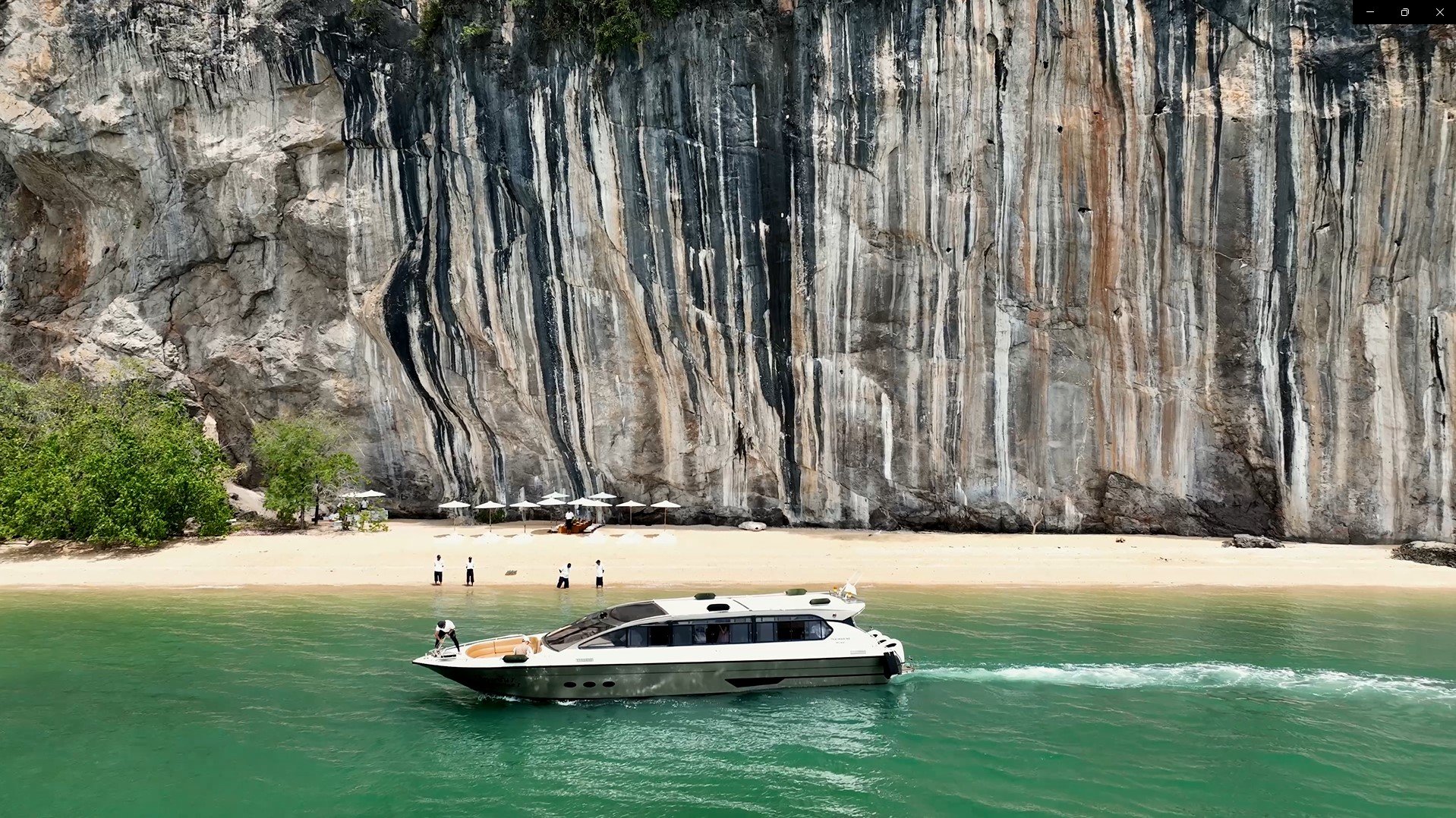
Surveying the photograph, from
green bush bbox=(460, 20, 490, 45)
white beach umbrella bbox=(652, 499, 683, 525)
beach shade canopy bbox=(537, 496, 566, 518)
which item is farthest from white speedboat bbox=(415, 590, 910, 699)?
green bush bbox=(460, 20, 490, 45)

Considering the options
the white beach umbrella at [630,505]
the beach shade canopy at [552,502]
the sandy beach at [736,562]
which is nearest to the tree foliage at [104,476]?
the sandy beach at [736,562]

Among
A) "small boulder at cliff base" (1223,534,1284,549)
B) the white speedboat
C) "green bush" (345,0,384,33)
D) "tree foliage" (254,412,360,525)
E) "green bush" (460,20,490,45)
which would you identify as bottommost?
the white speedboat

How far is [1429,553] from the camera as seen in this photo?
87.9ft

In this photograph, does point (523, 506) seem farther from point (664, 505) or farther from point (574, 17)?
point (574, 17)

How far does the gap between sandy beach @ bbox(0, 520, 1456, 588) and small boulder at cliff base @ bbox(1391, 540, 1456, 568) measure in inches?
15.9

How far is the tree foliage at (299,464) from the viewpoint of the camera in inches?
1299

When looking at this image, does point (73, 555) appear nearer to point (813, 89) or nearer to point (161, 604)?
point (161, 604)

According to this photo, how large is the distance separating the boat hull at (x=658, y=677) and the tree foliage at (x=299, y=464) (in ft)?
68.7

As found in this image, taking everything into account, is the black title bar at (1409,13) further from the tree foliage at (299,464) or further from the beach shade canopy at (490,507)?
the tree foliage at (299,464)

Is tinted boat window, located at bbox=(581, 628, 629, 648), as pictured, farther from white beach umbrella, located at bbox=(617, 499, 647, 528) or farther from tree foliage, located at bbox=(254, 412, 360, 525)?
tree foliage, located at bbox=(254, 412, 360, 525)

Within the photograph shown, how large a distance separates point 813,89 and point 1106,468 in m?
15.7

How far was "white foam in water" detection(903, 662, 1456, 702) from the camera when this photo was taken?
48.9 ft

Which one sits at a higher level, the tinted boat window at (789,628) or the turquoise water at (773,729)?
the tinted boat window at (789,628)

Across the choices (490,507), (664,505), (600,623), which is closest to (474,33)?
(490,507)
